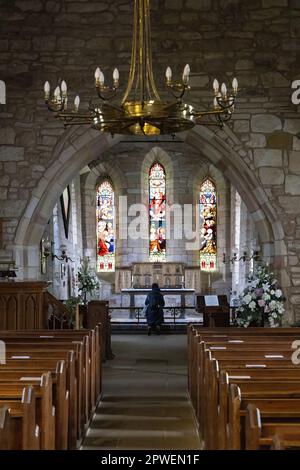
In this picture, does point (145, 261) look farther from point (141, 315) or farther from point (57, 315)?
point (57, 315)

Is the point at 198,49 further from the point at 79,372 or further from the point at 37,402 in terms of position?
the point at 37,402

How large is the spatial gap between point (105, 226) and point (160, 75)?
929 cm

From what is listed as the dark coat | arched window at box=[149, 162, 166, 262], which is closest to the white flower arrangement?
the dark coat

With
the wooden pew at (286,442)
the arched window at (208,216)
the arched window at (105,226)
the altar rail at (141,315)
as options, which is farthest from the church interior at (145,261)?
the arched window at (105,226)

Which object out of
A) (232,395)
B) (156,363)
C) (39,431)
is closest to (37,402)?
(39,431)

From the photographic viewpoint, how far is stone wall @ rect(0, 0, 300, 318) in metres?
10.8

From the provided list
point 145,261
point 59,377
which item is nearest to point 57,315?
point 59,377

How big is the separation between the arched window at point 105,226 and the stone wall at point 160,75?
28.4ft

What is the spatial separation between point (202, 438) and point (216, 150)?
6.26 meters

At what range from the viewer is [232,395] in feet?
11.4

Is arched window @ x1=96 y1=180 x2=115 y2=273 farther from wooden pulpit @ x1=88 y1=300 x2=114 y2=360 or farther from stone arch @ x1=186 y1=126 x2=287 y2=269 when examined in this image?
wooden pulpit @ x1=88 y1=300 x2=114 y2=360

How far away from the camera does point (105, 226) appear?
65.0 feet

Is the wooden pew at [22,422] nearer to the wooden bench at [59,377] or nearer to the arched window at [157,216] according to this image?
the wooden bench at [59,377]

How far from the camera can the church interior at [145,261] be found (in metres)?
4.59
